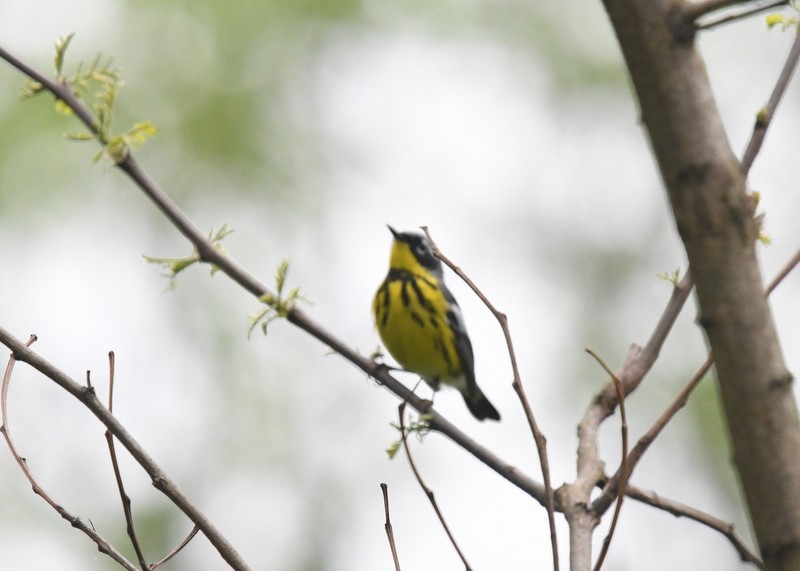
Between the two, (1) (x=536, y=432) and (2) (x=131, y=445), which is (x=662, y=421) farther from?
(2) (x=131, y=445)

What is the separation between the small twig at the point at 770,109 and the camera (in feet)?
5.77

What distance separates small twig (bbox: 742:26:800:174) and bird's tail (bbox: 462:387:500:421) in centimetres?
419

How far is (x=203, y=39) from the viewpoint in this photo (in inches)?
473

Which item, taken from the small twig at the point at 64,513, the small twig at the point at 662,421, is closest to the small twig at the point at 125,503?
the small twig at the point at 64,513

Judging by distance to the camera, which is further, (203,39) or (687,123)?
(203,39)

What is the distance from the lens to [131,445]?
1811 mm

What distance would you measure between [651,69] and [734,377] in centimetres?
36

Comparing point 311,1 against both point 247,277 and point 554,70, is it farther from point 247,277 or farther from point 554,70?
point 247,277

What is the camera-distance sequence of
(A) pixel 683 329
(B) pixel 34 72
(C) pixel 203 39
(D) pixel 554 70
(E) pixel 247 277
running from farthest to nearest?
(D) pixel 554 70 < (A) pixel 683 329 < (C) pixel 203 39 < (E) pixel 247 277 < (B) pixel 34 72

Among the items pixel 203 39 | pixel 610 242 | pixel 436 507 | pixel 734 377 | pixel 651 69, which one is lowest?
pixel 734 377

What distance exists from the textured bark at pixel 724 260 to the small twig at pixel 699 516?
51cm

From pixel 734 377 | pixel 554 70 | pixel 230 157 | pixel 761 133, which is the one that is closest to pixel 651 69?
pixel 734 377

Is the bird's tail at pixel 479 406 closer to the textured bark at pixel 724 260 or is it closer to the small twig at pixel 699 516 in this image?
the small twig at pixel 699 516

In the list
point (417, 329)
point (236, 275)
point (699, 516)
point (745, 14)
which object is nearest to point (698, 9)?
point (745, 14)
